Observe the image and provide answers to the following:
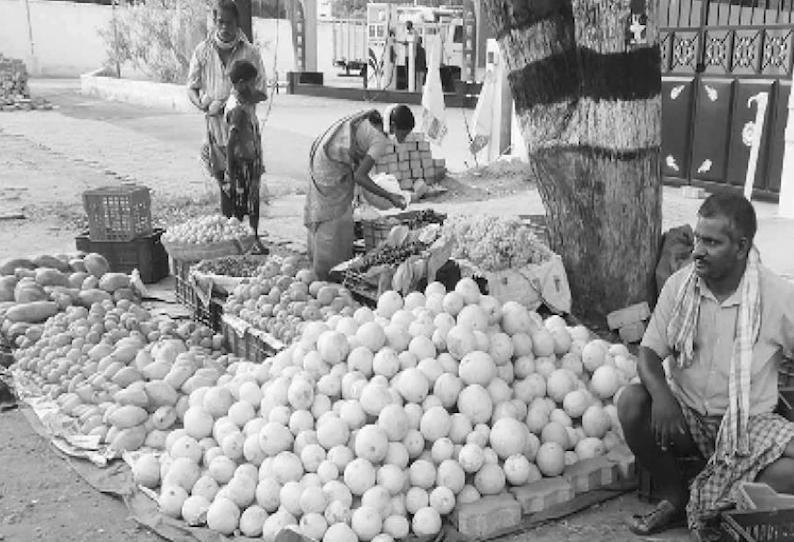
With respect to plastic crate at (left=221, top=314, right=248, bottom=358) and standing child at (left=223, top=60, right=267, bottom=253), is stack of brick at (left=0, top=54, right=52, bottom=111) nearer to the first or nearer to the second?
standing child at (left=223, top=60, right=267, bottom=253)

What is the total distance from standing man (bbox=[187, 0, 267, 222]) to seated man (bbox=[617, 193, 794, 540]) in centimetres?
491

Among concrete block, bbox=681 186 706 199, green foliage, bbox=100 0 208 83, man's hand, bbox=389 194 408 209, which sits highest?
green foliage, bbox=100 0 208 83

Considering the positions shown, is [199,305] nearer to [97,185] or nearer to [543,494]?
[543,494]

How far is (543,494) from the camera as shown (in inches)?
A: 134

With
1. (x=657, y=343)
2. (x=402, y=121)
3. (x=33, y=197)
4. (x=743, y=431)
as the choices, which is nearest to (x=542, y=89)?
(x=402, y=121)

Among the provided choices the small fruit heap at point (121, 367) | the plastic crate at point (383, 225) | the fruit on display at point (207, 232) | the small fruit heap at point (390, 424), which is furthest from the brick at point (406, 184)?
the small fruit heap at point (390, 424)

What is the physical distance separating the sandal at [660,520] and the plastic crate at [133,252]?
4.72 m

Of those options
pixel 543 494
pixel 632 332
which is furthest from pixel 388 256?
pixel 543 494

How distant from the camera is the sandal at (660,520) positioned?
10.9 feet

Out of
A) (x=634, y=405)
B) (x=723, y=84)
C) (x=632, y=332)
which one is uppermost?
(x=723, y=84)

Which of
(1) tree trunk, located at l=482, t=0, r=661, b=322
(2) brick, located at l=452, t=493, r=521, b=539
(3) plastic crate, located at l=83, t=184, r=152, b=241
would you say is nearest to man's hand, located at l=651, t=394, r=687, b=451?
A: (2) brick, located at l=452, t=493, r=521, b=539

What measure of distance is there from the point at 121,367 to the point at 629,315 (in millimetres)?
3078

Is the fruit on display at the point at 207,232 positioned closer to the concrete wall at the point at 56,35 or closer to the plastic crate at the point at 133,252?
the plastic crate at the point at 133,252

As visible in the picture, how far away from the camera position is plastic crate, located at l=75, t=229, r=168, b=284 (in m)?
6.68
